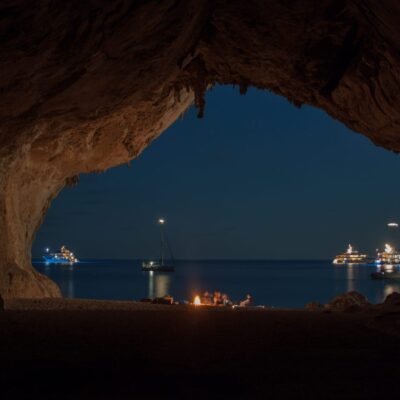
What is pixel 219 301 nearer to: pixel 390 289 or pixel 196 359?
pixel 196 359

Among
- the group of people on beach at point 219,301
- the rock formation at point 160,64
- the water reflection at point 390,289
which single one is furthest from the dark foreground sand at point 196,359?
the water reflection at point 390,289

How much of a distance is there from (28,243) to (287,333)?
13.0m

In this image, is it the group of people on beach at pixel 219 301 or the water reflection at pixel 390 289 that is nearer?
the group of people on beach at pixel 219 301

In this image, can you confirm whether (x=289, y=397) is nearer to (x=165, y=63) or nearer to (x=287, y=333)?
(x=287, y=333)

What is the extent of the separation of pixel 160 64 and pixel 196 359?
21.3ft

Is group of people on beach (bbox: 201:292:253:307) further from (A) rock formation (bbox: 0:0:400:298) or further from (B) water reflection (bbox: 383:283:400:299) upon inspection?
(B) water reflection (bbox: 383:283:400:299)

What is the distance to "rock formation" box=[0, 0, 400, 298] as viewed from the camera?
22.7ft

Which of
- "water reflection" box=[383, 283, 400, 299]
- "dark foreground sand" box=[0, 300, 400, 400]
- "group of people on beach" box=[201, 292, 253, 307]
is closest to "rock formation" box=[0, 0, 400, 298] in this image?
"dark foreground sand" box=[0, 300, 400, 400]

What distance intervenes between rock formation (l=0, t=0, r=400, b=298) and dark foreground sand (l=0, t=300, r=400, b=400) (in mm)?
3987

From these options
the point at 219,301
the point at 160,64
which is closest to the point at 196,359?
the point at 160,64

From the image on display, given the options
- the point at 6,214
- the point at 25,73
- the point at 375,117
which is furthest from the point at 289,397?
the point at 6,214

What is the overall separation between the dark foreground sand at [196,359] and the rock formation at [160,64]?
3.99 metres

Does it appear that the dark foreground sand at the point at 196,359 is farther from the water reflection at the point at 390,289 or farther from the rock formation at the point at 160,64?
the water reflection at the point at 390,289

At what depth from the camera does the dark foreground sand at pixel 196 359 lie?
11.8ft
